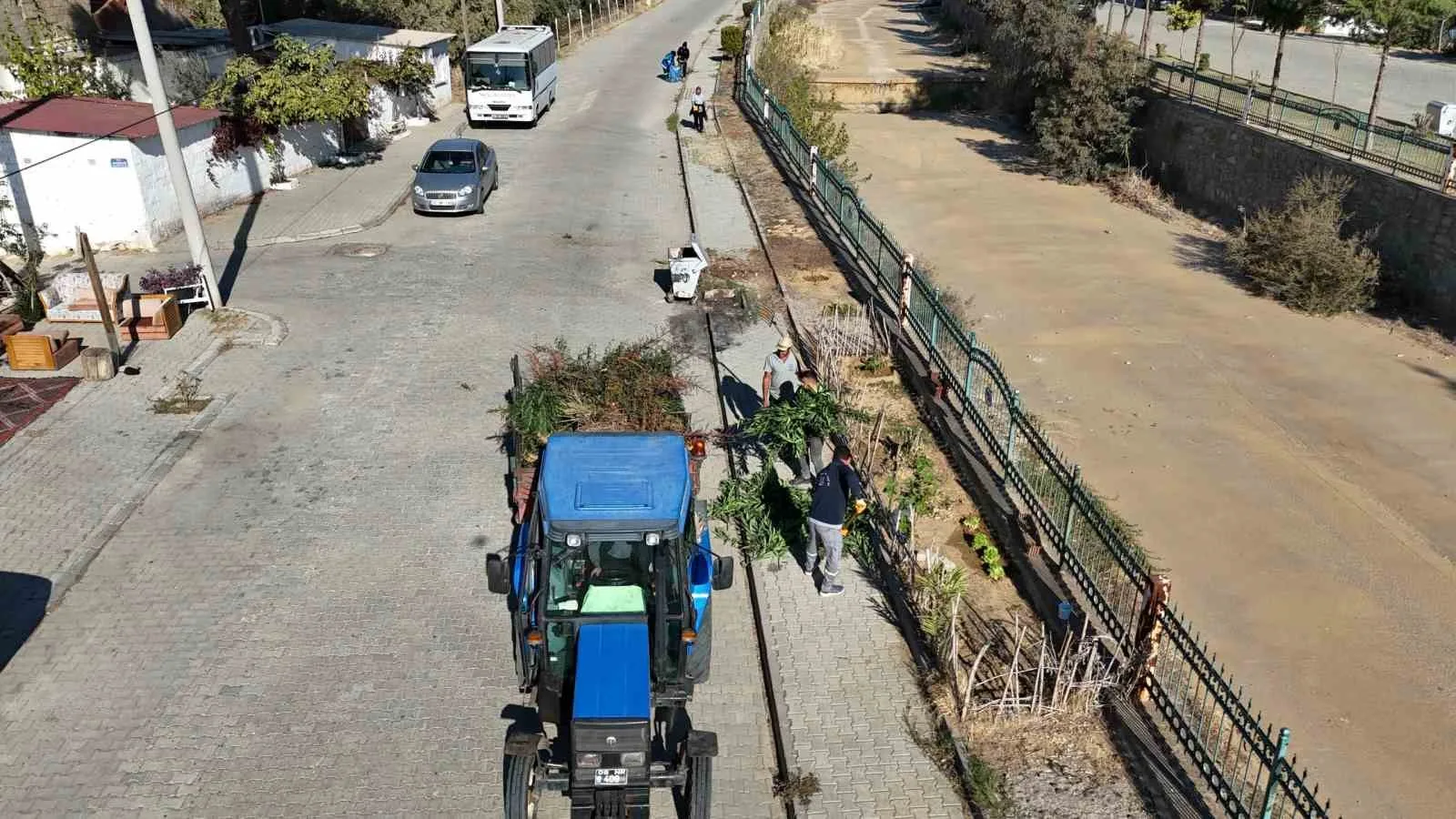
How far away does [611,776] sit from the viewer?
652 cm

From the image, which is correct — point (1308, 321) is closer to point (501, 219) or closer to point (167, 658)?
point (501, 219)

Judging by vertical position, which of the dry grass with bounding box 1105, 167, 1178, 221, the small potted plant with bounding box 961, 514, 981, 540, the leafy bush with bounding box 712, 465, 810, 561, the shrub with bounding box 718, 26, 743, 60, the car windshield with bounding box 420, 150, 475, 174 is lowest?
the dry grass with bounding box 1105, 167, 1178, 221

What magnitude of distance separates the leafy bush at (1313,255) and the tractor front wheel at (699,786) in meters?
17.9

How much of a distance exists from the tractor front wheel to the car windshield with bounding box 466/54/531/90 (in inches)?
1096

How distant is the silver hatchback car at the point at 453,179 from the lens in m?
22.5

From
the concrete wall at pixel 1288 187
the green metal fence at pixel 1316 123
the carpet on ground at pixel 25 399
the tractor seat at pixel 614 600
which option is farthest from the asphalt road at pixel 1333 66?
the carpet on ground at pixel 25 399

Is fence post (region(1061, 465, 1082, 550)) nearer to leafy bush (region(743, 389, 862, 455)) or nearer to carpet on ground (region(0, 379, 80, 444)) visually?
leafy bush (region(743, 389, 862, 455))

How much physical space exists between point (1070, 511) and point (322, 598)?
7.44 metres

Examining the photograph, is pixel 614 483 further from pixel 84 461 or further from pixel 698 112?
pixel 698 112

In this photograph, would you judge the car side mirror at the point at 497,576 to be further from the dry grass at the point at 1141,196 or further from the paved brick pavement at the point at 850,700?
the dry grass at the point at 1141,196

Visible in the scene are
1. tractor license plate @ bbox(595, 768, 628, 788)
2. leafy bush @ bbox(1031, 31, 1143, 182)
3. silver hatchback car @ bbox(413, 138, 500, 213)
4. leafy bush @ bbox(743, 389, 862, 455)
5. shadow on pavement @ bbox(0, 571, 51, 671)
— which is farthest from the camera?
leafy bush @ bbox(1031, 31, 1143, 182)

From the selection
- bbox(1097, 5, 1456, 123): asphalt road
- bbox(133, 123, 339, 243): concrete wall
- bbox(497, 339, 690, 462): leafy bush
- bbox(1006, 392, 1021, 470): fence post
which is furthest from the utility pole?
bbox(1097, 5, 1456, 123): asphalt road

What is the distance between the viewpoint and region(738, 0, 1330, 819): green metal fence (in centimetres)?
715

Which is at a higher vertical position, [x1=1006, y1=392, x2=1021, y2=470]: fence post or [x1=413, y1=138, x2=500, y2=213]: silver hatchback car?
[x1=413, y1=138, x2=500, y2=213]: silver hatchback car
